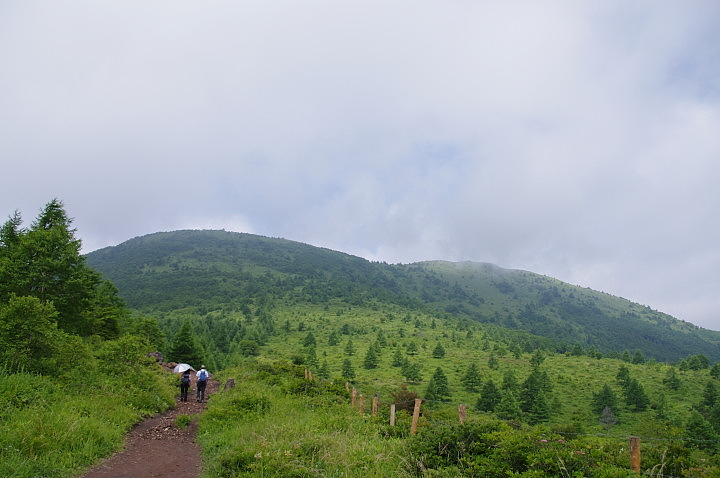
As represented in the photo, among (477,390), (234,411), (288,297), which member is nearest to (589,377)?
(477,390)

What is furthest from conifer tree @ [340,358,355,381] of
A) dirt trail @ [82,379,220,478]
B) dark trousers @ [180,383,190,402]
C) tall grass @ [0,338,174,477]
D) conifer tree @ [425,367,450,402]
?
dirt trail @ [82,379,220,478]

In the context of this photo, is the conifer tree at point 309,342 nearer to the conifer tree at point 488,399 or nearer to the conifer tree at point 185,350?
the conifer tree at point 185,350

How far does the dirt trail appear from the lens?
9.81 metres

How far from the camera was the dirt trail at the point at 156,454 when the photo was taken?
981 centimetres

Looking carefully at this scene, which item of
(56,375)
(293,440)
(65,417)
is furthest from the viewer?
(56,375)

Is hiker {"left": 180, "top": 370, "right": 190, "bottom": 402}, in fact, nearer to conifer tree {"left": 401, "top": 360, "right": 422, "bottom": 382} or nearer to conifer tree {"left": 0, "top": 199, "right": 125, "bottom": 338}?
conifer tree {"left": 0, "top": 199, "right": 125, "bottom": 338}

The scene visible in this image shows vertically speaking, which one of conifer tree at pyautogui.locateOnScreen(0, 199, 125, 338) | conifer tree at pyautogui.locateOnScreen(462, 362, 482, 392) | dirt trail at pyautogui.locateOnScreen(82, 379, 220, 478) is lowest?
conifer tree at pyautogui.locateOnScreen(462, 362, 482, 392)

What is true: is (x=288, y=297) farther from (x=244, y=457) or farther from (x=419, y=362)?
(x=244, y=457)

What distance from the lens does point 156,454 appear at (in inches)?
457

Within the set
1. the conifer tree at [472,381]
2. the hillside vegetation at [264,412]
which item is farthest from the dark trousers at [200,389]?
the conifer tree at [472,381]

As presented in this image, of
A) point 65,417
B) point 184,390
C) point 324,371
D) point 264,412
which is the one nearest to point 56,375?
point 65,417

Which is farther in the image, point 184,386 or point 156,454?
point 184,386

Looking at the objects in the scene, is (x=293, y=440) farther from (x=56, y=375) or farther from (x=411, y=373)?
(x=411, y=373)

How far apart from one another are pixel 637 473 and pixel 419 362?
7468cm
